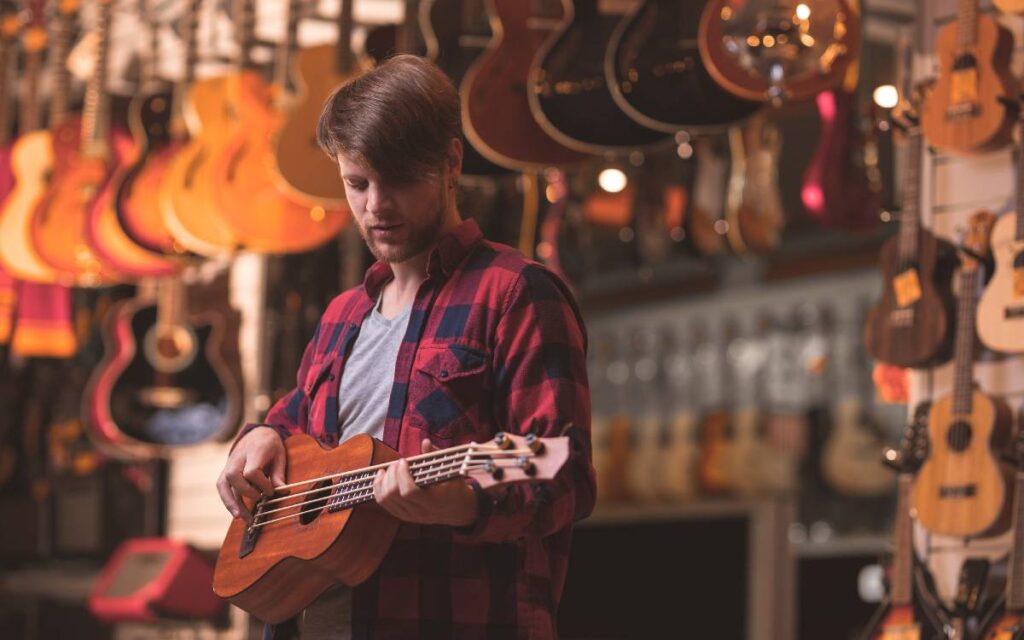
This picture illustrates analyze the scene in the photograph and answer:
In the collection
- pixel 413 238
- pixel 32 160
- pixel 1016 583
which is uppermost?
pixel 32 160

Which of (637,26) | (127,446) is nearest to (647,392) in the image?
(127,446)

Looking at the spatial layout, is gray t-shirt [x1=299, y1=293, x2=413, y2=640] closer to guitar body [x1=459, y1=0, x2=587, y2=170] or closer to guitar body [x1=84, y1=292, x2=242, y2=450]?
guitar body [x1=459, y1=0, x2=587, y2=170]

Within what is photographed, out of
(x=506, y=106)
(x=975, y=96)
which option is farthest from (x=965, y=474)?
(x=506, y=106)

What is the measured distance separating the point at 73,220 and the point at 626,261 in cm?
206

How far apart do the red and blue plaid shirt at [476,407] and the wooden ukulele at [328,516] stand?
63mm

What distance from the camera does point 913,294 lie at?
4.02 meters

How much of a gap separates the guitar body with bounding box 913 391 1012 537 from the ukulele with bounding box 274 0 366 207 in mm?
1728

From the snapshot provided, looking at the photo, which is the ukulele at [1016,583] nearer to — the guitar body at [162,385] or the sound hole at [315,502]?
the sound hole at [315,502]

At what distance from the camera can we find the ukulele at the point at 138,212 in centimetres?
541

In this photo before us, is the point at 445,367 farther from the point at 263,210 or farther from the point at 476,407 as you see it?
the point at 263,210

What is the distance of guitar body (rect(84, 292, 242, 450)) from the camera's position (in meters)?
5.78

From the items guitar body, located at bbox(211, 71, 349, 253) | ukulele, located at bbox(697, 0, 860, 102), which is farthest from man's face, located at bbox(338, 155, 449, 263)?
guitar body, located at bbox(211, 71, 349, 253)

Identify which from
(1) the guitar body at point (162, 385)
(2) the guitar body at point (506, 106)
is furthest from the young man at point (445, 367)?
(1) the guitar body at point (162, 385)

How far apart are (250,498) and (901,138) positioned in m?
2.29
